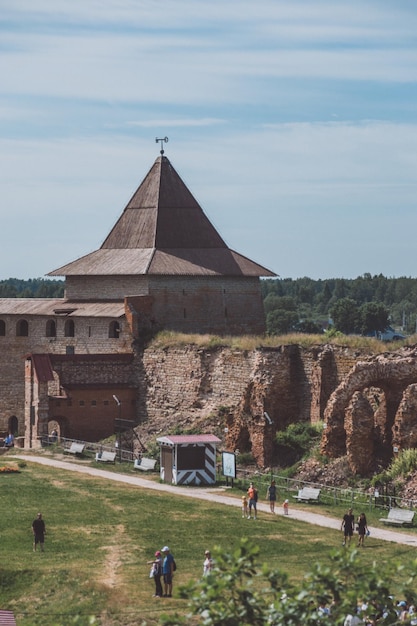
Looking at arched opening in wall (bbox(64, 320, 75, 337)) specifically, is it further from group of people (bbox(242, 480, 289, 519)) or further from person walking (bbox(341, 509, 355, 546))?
person walking (bbox(341, 509, 355, 546))

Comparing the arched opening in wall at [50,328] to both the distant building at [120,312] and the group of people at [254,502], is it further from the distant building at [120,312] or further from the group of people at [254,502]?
the group of people at [254,502]

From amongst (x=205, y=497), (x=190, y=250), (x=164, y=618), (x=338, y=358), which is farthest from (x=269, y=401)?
(x=164, y=618)

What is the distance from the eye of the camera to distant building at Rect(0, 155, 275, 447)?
151ft

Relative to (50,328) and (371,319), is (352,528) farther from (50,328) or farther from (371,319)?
(371,319)

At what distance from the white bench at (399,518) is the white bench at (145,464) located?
10.5 meters

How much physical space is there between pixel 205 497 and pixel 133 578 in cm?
879

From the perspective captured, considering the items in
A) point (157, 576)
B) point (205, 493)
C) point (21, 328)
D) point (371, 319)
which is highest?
point (371, 319)

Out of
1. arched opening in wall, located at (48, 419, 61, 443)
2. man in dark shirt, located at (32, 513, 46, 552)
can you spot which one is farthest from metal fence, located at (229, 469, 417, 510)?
arched opening in wall, located at (48, 419, 61, 443)

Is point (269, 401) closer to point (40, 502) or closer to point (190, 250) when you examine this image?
point (40, 502)

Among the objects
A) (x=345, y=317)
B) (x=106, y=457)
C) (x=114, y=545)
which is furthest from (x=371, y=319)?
(x=114, y=545)

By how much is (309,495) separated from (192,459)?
432 centimetres

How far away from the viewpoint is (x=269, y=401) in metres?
39.9

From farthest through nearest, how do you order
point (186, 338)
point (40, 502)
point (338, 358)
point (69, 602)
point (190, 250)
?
point (190, 250) < point (186, 338) < point (338, 358) < point (40, 502) < point (69, 602)

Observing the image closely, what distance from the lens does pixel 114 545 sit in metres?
29.0
